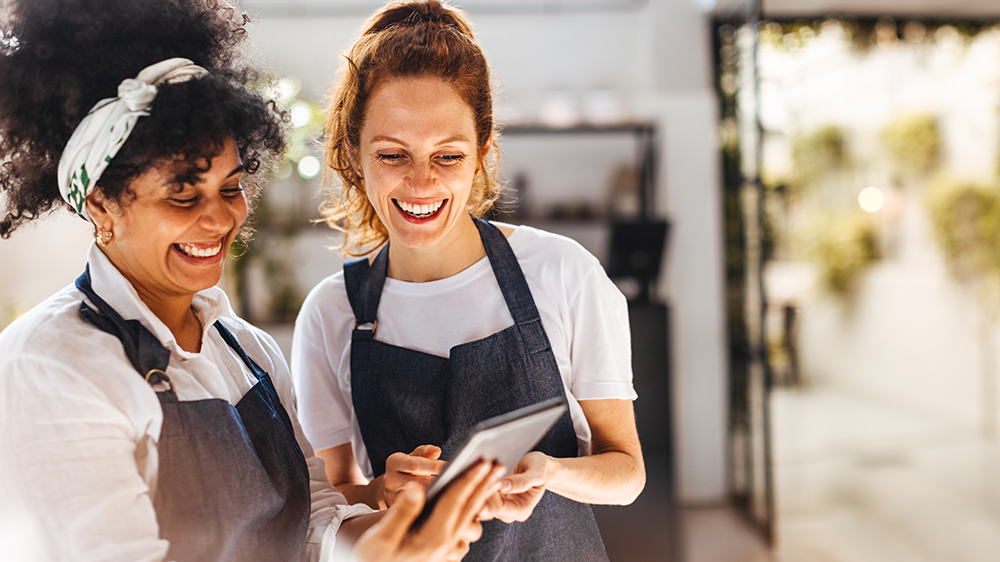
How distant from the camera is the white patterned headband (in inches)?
34.8

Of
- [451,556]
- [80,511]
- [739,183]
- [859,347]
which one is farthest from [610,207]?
[859,347]

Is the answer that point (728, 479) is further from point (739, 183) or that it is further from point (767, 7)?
point (767, 7)

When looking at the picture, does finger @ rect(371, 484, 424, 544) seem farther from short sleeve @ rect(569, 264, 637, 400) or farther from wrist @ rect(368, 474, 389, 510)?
short sleeve @ rect(569, 264, 637, 400)

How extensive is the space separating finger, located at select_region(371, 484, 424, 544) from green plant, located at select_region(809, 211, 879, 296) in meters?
6.92

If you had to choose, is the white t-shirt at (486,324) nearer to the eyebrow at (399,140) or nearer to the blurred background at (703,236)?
the eyebrow at (399,140)

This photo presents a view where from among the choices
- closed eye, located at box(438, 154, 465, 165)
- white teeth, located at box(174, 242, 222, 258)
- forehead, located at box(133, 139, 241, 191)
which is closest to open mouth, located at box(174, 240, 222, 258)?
white teeth, located at box(174, 242, 222, 258)

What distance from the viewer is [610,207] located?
4016mm

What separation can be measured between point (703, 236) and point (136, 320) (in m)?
3.52

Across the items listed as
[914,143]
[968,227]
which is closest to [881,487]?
[968,227]

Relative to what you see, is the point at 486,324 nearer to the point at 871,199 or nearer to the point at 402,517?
the point at 402,517

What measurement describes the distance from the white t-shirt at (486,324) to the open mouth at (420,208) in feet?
0.54

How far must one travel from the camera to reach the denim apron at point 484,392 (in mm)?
1284

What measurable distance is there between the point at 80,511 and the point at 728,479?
3.85 meters

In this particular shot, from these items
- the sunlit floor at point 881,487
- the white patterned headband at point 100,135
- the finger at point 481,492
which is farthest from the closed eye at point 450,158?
the sunlit floor at point 881,487
